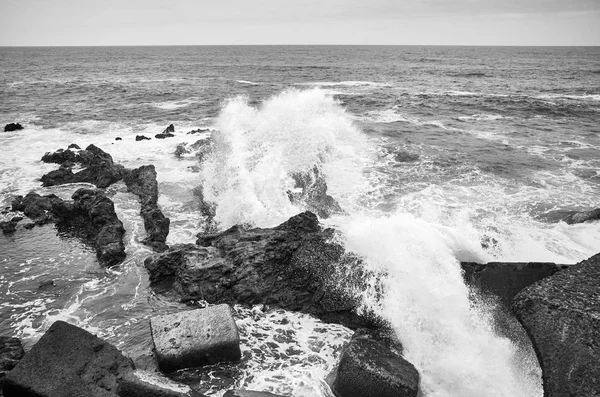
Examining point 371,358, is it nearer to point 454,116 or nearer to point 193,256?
point 193,256

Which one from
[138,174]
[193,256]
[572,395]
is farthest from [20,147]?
[572,395]

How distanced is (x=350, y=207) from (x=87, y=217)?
26.0 feet

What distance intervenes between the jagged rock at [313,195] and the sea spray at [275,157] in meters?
0.27

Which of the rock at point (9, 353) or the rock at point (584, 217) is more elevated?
the rock at point (584, 217)

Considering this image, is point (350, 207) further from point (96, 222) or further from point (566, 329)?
point (566, 329)

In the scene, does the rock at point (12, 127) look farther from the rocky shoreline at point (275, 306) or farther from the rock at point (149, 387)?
the rock at point (149, 387)

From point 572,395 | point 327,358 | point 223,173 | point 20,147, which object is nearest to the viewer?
point 572,395

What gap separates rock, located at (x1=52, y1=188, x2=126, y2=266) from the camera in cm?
973

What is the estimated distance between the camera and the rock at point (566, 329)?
4039 mm

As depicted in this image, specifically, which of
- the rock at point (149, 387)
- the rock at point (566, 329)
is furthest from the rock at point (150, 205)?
the rock at point (566, 329)

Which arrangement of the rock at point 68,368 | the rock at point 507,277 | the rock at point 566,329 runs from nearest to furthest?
the rock at point 566,329 → the rock at point 68,368 → the rock at point 507,277

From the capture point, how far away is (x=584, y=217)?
1167 cm

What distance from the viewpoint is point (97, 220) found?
11.1 meters

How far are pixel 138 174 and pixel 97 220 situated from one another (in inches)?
162
